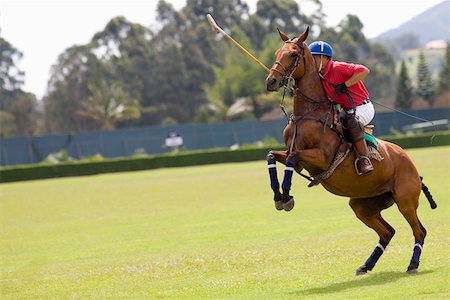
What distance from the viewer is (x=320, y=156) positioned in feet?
37.2

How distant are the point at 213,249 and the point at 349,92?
504 cm

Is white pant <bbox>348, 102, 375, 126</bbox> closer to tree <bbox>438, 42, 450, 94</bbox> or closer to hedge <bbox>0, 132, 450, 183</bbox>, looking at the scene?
hedge <bbox>0, 132, 450, 183</bbox>

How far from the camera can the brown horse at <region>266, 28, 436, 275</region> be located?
11273 millimetres

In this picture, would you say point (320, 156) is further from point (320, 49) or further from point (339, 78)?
point (320, 49)

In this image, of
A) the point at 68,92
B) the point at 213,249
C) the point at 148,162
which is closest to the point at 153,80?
the point at 68,92

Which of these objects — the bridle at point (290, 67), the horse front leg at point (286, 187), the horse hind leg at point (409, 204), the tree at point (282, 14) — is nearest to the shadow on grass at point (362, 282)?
the horse hind leg at point (409, 204)

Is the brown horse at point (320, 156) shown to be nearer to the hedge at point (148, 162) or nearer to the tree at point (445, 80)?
the hedge at point (148, 162)

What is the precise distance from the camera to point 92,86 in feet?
307

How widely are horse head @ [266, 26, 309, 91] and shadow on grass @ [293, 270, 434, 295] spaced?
2460 millimetres

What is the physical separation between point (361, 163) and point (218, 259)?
3.65m

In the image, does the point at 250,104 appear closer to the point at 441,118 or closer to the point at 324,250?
the point at 441,118

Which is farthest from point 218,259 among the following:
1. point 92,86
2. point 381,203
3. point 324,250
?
point 92,86

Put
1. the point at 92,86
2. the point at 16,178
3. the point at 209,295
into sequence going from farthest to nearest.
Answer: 1. the point at 92,86
2. the point at 16,178
3. the point at 209,295

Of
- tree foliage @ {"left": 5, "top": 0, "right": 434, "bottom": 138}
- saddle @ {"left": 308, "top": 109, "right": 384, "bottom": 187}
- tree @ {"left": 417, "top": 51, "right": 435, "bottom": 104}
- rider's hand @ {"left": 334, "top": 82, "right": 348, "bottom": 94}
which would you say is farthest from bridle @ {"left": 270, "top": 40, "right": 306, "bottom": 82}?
tree @ {"left": 417, "top": 51, "right": 435, "bottom": 104}
